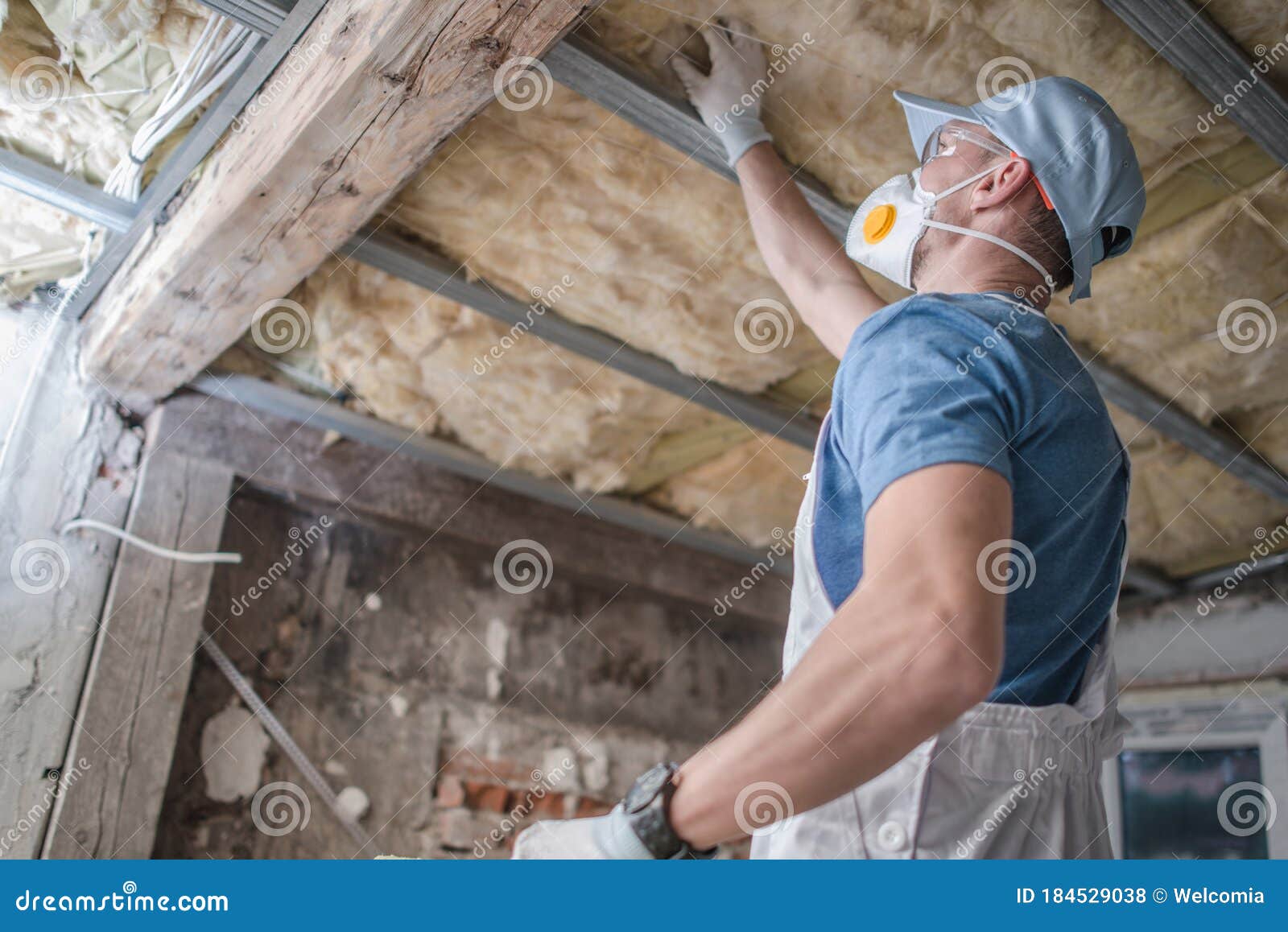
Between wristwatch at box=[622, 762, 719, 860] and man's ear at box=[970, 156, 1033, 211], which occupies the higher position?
man's ear at box=[970, 156, 1033, 211]

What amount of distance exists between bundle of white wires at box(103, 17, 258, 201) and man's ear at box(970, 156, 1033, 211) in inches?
43.8

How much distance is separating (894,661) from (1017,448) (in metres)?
0.31

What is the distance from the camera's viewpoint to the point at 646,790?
84 centimetres

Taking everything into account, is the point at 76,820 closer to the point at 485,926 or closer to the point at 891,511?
the point at 485,926

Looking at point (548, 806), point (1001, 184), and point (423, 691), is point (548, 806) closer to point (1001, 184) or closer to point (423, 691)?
point (423, 691)

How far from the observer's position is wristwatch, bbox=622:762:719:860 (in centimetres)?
82

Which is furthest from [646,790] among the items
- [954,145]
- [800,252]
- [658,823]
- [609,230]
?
[609,230]

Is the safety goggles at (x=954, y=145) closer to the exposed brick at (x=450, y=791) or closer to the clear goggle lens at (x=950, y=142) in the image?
the clear goggle lens at (x=950, y=142)

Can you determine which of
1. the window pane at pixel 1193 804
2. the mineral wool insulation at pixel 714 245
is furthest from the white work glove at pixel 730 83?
the window pane at pixel 1193 804

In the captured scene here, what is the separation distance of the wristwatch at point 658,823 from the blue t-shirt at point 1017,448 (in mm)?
294

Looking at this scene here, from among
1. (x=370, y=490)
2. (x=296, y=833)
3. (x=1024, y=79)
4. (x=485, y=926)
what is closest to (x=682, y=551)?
(x=370, y=490)

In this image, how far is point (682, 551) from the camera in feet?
10.8

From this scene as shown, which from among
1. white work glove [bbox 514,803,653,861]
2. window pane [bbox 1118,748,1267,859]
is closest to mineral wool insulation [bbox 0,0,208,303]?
white work glove [bbox 514,803,653,861]

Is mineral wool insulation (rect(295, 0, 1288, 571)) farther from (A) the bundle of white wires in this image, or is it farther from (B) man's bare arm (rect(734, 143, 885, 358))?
(A) the bundle of white wires
